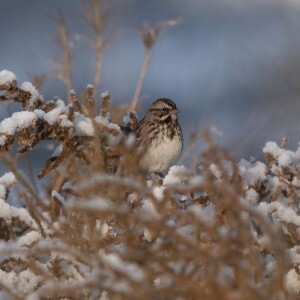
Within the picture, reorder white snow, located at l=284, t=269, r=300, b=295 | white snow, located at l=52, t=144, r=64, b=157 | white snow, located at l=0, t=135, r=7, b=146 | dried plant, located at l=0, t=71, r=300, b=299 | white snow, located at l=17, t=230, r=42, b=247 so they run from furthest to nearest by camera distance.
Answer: white snow, located at l=52, t=144, r=64, b=157 < white snow, located at l=0, t=135, r=7, b=146 < white snow, located at l=17, t=230, r=42, b=247 < white snow, located at l=284, t=269, r=300, b=295 < dried plant, located at l=0, t=71, r=300, b=299

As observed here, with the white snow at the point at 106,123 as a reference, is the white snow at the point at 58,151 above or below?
below

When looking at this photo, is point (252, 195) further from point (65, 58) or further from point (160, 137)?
point (160, 137)

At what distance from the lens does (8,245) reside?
4.39 ft

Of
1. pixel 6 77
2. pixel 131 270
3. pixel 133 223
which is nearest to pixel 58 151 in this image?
pixel 6 77

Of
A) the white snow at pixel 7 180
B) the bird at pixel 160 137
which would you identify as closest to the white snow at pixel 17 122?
the white snow at pixel 7 180

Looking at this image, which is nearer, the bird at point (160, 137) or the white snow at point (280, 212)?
the white snow at point (280, 212)

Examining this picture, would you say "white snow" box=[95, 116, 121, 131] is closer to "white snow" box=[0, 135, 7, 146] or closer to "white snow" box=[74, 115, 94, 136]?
"white snow" box=[74, 115, 94, 136]

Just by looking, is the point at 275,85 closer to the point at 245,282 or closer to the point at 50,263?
the point at 50,263

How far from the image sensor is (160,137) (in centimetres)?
307

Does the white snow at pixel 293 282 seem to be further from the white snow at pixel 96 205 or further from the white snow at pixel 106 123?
the white snow at pixel 106 123

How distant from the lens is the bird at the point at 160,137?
2.96 m

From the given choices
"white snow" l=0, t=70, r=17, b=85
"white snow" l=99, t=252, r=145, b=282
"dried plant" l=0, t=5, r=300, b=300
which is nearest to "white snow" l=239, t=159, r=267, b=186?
"dried plant" l=0, t=5, r=300, b=300

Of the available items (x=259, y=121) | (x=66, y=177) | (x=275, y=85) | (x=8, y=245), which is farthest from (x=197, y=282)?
(x=275, y=85)

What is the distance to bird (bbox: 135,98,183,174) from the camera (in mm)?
2965
